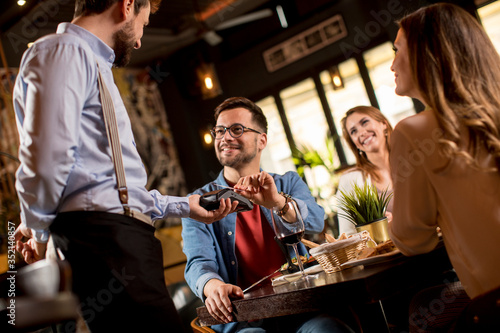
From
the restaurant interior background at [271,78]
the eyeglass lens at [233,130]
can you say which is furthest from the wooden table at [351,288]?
the restaurant interior background at [271,78]

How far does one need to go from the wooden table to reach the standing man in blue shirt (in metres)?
0.27

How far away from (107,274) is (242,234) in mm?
1100

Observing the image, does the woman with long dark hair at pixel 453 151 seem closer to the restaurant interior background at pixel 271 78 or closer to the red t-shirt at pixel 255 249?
the red t-shirt at pixel 255 249

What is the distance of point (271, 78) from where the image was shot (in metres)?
7.08

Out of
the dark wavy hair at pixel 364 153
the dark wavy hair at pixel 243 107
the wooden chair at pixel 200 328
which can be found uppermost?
the dark wavy hair at pixel 243 107

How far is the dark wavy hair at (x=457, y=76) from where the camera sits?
101cm

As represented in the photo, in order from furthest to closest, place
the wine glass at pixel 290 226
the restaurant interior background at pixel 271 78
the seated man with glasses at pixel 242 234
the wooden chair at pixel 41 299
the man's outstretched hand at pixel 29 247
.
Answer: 1. the restaurant interior background at pixel 271 78
2. the seated man with glasses at pixel 242 234
3. the wine glass at pixel 290 226
4. the man's outstretched hand at pixel 29 247
5. the wooden chair at pixel 41 299

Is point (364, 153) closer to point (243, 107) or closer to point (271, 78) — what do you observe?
point (243, 107)

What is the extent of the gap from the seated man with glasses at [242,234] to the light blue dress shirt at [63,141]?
1.84ft

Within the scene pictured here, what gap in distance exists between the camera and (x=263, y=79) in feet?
23.5

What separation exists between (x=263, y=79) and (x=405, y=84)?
6.00m

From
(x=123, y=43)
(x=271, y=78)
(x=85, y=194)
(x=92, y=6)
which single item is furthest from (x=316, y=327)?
(x=271, y=78)

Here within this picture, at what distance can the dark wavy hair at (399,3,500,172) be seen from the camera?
1.01 metres

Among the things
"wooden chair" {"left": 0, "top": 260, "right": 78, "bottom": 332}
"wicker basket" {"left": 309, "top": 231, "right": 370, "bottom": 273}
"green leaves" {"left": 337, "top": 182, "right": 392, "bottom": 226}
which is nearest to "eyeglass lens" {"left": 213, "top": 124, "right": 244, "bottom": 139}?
"green leaves" {"left": 337, "top": 182, "right": 392, "bottom": 226}
